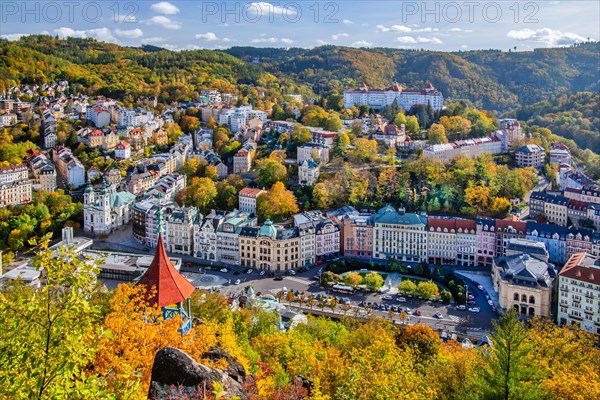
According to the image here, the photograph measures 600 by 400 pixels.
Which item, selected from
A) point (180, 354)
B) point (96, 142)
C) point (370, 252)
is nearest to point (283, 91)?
point (96, 142)

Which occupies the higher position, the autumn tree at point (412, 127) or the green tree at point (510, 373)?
the autumn tree at point (412, 127)

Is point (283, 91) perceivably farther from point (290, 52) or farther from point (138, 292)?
point (138, 292)

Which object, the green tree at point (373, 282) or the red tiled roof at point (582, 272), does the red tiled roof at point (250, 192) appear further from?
the red tiled roof at point (582, 272)

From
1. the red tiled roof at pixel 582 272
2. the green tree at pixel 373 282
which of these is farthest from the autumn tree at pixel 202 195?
the red tiled roof at pixel 582 272

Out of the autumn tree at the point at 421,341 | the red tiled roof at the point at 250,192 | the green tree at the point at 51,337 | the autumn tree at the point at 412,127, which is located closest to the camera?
the green tree at the point at 51,337

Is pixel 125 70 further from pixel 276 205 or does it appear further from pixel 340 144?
pixel 276 205

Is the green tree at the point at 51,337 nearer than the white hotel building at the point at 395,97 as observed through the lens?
Yes
